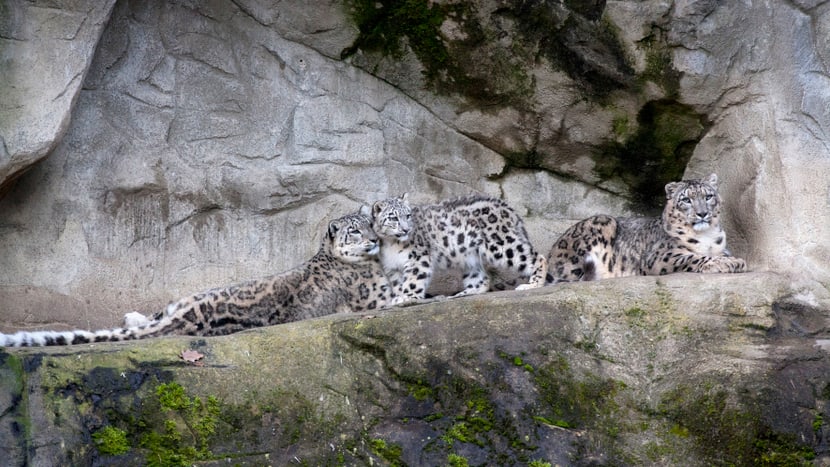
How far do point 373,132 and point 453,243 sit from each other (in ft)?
4.36

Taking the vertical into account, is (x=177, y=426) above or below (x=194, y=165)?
below

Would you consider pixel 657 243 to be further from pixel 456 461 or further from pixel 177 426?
pixel 177 426

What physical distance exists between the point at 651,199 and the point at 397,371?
428cm

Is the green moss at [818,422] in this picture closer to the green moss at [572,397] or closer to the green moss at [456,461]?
the green moss at [572,397]

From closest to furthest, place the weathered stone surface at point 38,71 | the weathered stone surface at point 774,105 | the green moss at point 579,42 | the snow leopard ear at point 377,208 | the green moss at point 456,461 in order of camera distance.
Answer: the green moss at point 456,461
the weathered stone surface at point 38,71
the weathered stone surface at point 774,105
the green moss at point 579,42
the snow leopard ear at point 377,208

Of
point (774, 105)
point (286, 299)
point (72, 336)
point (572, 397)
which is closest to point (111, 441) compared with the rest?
point (72, 336)

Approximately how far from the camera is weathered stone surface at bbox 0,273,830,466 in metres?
8.01

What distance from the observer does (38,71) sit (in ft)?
30.1

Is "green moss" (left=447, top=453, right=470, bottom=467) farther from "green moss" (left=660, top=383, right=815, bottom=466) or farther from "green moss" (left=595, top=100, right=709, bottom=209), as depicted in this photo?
"green moss" (left=595, top=100, right=709, bottom=209)

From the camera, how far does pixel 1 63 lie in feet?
29.8

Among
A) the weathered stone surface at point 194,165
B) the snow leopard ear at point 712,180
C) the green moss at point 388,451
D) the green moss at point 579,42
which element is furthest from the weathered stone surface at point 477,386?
the green moss at point 579,42

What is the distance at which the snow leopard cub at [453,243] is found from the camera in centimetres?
1062

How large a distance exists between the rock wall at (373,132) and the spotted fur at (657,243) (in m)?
0.39

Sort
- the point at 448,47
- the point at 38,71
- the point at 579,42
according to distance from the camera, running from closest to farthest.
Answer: the point at 38,71 < the point at 579,42 < the point at 448,47
